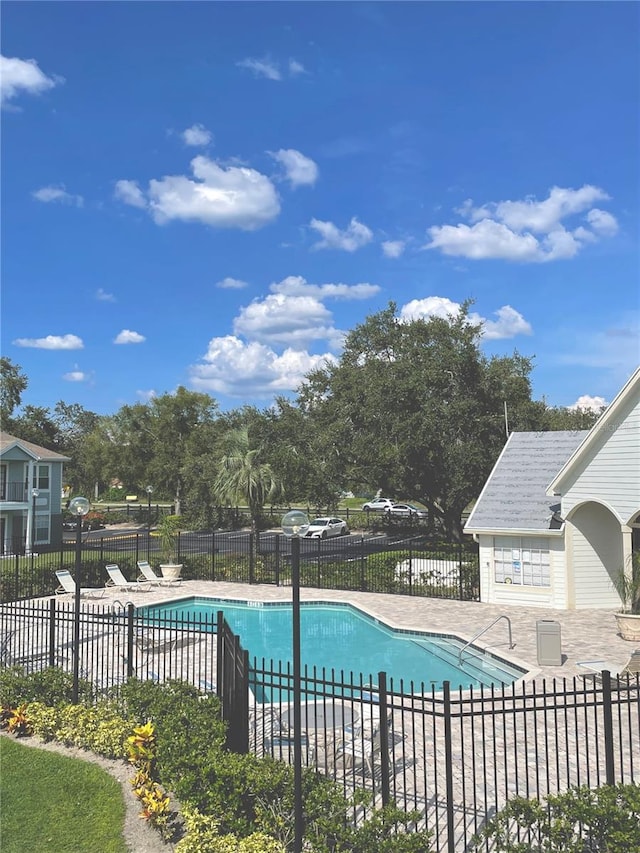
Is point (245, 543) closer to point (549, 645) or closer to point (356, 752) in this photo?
point (549, 645)

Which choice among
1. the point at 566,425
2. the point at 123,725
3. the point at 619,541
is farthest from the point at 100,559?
the point at 566,425

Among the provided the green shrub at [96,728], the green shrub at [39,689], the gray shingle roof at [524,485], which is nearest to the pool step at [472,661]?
the gray shingle roof at [524,485]

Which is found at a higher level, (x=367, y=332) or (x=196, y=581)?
(x=367, y=332)

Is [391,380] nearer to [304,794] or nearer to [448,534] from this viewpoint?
[448,534]

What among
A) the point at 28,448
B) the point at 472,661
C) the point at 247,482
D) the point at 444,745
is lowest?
the point at 472,661

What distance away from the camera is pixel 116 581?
23.4 m

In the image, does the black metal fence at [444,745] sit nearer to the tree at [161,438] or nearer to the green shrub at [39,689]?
the green shrub at [39,689]

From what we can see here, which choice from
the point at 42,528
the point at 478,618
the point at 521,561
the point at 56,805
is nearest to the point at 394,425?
the point at 521,561

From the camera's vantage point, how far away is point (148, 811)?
7.17 meters

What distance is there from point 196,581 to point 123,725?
1711 centimetres

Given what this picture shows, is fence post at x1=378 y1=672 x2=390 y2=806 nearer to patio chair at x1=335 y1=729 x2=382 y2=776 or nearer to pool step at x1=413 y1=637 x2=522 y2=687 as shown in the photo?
patio chair at x1=335 y1=729 x2=382 y2=776

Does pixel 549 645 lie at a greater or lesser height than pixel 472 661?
greater

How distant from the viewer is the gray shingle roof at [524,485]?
20.3m

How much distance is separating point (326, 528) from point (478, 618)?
28.4 m
